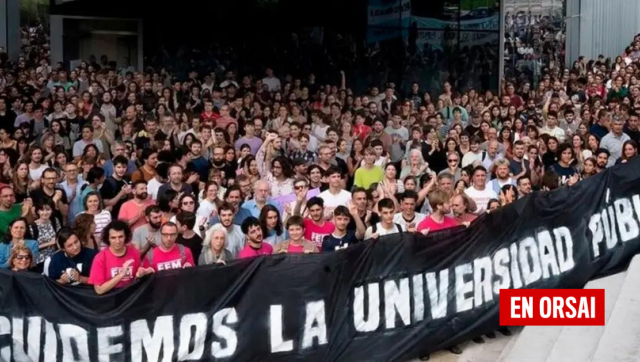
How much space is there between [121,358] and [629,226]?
19.8 feet

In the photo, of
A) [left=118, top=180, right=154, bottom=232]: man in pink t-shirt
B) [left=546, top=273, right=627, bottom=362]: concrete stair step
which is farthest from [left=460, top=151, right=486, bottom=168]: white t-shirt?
[left=118, top=180, right=154, bottom=232]: man in pink t-shirt

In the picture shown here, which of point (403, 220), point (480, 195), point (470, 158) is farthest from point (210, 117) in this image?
point (403, 220)

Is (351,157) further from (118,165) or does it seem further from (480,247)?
(480,247)

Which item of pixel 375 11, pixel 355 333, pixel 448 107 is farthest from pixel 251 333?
pixel 375 11

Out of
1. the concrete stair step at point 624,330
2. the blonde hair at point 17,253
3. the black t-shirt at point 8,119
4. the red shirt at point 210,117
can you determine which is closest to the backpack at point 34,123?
the black t-shirt at point 8,119

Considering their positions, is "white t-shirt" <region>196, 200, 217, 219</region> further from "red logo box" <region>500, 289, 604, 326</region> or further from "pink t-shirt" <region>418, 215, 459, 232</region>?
"red logo box" <region>500, 289, 604, 326</region>

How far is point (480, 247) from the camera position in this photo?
409 inches

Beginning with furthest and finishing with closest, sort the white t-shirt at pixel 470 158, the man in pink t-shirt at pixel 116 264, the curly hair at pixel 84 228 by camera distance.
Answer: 1. the white t-shirt at pixel 470 158
2. the curly hair at pixel 84 228
3. the man in pink t-shirt at pixel 116 264

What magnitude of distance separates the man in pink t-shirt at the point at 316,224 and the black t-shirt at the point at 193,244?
1.10 m

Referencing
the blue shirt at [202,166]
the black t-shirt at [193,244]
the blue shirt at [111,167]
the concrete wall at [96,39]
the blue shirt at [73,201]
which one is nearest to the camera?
the black t-shirt at [193,244]

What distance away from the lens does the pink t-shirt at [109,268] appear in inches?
358

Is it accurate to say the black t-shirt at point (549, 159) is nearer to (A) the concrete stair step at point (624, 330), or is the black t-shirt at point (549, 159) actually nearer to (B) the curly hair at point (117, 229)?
(A) the concrete stair step at point (624, 330)

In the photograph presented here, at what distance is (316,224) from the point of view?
36.0ft

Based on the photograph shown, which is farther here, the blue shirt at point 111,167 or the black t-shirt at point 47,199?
the blue shirt at point 111,167
